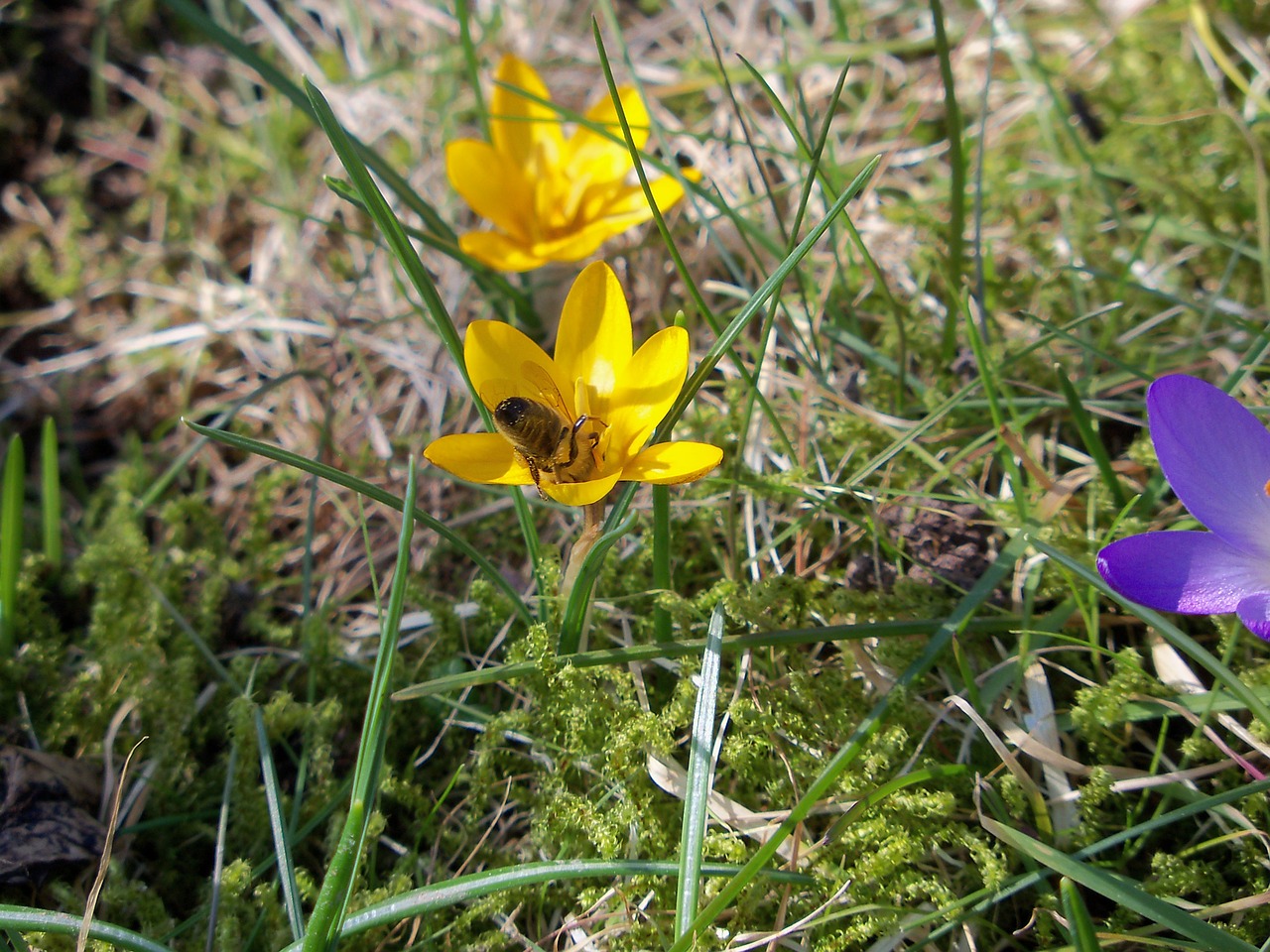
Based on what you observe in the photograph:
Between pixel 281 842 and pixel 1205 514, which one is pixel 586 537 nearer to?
pixel 281 842

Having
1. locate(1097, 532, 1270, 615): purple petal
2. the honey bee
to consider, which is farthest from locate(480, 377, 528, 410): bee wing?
locate(1097, 532, 1270, 615): purple petal

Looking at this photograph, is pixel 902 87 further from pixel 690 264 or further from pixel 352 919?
pixel 352 919

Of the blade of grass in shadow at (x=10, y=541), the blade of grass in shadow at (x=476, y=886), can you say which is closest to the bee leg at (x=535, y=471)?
the blade of grass in shadow at (x=476, y=886)

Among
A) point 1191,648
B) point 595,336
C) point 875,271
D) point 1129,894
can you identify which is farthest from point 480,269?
point 1129,894

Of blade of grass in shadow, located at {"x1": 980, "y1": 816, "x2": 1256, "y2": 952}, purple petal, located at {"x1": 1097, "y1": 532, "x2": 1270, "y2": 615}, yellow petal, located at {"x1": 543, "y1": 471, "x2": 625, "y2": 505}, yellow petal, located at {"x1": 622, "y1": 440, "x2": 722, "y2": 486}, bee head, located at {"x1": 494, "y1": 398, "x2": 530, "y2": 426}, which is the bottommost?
blade of grass in shadow, located at {"x1": 980, "y1": 816, "x2": 1256, "y2": 952}

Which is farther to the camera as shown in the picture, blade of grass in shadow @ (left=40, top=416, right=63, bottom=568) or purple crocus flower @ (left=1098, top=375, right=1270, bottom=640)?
blade of grass in shadow @ (left=40, top=416, right=63, bottom=568)

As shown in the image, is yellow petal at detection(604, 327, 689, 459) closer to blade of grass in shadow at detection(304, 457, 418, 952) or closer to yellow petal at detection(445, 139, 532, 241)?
blade of grass in shadow at detection(304, 457, 418, 952)
